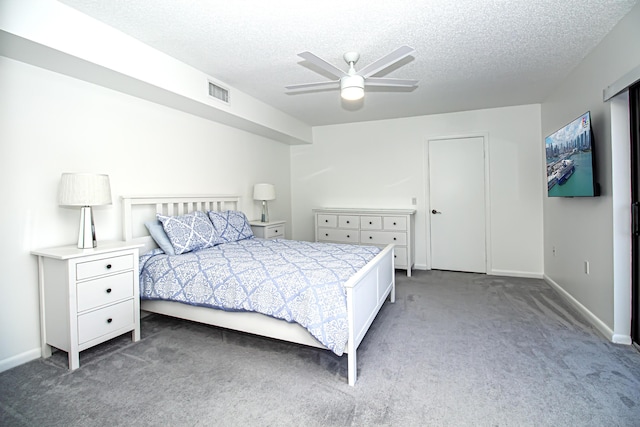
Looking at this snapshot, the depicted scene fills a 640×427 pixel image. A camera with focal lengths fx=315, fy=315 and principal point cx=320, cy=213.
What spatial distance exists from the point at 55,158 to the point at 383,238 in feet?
12.6

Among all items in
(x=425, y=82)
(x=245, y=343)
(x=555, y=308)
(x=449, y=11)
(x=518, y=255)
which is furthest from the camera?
(x=518, y=255)

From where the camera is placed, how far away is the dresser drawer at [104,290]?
222cm

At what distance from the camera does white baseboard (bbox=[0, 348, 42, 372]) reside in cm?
215

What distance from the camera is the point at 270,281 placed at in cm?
225

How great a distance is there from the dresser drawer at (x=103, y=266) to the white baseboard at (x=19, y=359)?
71 centimetres

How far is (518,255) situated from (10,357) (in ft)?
18.1

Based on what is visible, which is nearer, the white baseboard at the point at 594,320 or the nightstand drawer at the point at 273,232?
the white baseboard at the point at 594,320

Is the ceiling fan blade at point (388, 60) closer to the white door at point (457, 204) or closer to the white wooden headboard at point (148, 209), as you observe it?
the white wooden headboard at point (148, 209)

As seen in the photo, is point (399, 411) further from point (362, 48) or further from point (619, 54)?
point (619, 54)

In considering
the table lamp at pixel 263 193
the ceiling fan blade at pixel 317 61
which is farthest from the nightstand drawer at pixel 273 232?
the ceiling fan blade at pixel 317 61

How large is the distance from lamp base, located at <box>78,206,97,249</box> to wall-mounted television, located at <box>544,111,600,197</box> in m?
3.99

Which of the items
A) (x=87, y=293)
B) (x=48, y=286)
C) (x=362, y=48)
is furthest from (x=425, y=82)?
(x=48, y=286)

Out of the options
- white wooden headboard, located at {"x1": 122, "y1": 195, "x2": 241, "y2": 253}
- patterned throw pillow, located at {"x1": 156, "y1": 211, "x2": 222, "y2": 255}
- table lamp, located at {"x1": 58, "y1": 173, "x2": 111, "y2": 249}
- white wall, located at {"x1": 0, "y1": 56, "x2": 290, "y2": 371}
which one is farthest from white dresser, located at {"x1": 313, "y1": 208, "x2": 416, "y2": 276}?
table lamp, located at {"x1": 58, "y1": 173, "x2": 111, "y2": 249}

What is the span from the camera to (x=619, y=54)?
7.70 feet
